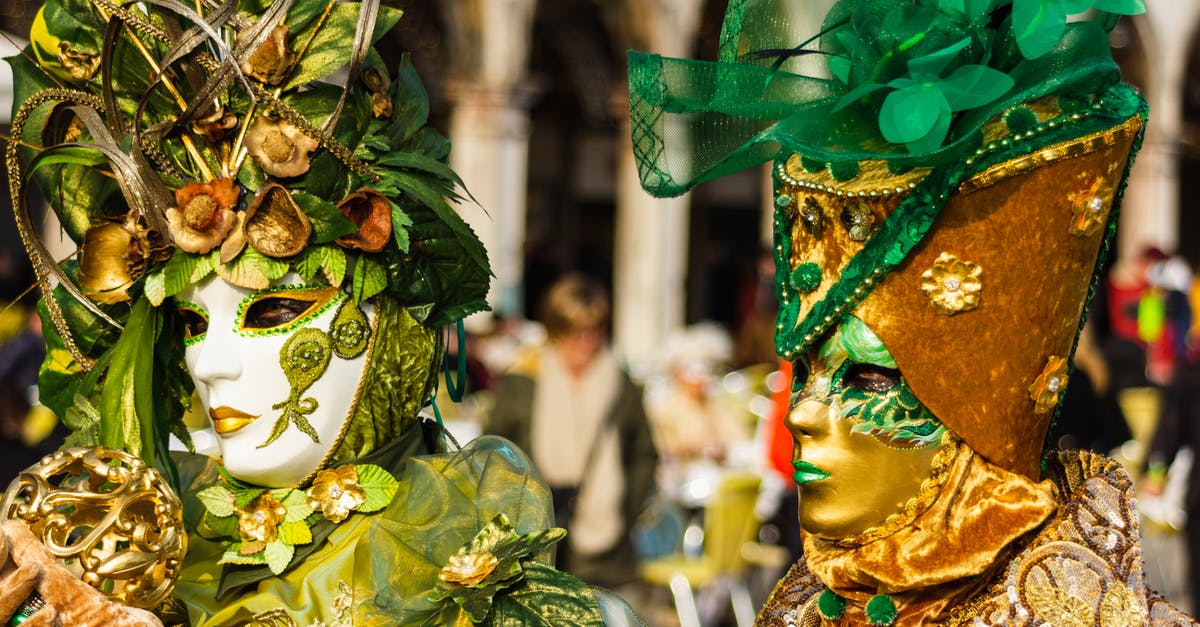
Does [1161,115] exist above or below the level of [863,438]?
below

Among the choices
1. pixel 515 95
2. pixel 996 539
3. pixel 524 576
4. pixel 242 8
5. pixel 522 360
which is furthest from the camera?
pixel 515 95

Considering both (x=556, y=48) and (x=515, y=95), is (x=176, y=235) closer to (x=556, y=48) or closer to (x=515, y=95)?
(x=515, y=95)

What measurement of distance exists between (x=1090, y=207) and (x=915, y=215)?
26 cm

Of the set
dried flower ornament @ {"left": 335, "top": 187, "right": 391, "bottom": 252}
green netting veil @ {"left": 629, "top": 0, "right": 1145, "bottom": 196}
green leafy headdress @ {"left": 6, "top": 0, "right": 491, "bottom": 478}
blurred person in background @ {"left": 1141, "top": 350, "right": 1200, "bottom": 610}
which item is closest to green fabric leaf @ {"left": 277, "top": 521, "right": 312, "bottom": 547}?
green leafy headdress @ {"left": 6, "top": 0, "right": 491, "bottom": 478}

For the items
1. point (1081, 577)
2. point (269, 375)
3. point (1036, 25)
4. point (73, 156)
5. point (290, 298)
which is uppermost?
point (1036, 25)

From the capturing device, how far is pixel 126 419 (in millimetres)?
2762

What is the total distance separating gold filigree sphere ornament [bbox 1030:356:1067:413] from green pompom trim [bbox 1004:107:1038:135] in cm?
35

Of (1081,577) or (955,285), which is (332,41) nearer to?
(955,285)

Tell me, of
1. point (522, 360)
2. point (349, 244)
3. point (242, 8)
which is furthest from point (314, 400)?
point (522, 360)

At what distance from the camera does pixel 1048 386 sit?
2.44 meters

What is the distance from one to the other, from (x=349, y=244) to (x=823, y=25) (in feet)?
2.82

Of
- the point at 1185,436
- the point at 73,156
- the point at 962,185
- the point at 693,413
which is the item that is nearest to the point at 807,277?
the point at 962,185

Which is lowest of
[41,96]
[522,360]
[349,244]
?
[522,360]

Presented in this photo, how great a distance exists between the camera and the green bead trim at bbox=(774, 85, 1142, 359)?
2354 millimetres
